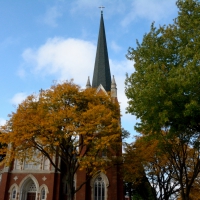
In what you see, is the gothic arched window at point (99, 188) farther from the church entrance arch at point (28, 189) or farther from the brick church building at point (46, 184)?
the church entrance arch at point (28, 189)

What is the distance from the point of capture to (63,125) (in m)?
18.8

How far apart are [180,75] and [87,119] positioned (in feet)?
30.0

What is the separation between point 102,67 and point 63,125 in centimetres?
2173

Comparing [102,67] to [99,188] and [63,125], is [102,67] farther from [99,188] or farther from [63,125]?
[63,125]

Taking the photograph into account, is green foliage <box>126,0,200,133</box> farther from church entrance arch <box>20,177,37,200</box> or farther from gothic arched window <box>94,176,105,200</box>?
church entrance arch <box>20,177,37,200</box>

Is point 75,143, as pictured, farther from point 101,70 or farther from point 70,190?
point 101,70

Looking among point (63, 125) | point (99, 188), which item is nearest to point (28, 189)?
point (99, 188)

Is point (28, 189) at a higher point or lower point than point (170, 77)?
lower

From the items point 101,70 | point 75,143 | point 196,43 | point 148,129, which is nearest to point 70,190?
point 75,143

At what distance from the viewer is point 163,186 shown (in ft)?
87.7

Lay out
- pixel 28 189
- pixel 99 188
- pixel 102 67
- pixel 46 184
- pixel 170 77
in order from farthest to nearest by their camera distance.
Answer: pixel 102 67
pixel 99 188
pixel 28 189
pixel 46 184
pixel 170 77

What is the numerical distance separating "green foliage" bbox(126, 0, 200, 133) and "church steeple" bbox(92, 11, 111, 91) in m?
20.6

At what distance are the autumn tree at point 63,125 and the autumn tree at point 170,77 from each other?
4184 mm

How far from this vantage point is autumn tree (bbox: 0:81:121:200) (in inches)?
726
